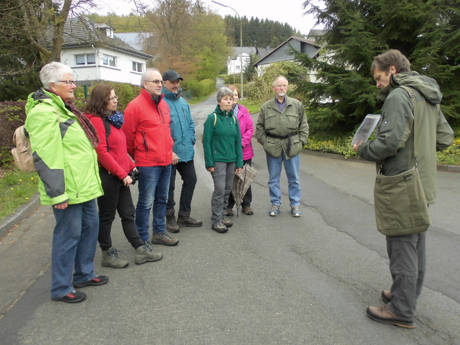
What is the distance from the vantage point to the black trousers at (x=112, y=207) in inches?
142

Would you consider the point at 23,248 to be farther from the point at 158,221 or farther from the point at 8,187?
the point at 8,187

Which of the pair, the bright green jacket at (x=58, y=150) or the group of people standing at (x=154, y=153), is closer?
the group of people standing at (x=154, y=153)

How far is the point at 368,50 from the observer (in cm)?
985

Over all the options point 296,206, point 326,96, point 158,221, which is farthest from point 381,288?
point 326,96

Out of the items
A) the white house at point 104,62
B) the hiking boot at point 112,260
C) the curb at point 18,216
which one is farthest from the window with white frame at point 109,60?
the hiking boot at point 112,260

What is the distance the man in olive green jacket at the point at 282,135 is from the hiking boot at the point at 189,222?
1.19 meters

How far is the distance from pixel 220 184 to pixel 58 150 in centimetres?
244

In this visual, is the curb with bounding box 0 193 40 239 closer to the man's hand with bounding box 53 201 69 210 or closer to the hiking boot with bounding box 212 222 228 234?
the man's hand with bounding box 53 201 69 210

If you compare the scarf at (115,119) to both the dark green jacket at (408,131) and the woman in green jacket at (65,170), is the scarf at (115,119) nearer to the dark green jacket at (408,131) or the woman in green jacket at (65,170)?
the woman in green jacket at (65,170)

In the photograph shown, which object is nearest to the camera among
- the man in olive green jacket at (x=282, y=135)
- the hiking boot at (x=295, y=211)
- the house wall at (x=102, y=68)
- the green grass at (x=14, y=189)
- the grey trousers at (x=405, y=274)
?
the grey trousers at (x=405, y=274)

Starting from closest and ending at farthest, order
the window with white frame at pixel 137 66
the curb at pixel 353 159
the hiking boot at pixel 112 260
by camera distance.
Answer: the hiking boot at pixel 112 260 → the curb at pixel 353 159 → the window with white frame at pixel 137 66

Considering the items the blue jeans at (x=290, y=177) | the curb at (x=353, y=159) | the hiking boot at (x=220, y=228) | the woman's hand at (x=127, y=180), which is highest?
the woman's hand at (x=127, y=180)

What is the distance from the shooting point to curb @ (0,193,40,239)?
4.99 metres

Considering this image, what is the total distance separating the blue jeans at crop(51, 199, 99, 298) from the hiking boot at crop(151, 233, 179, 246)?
1.19 m
